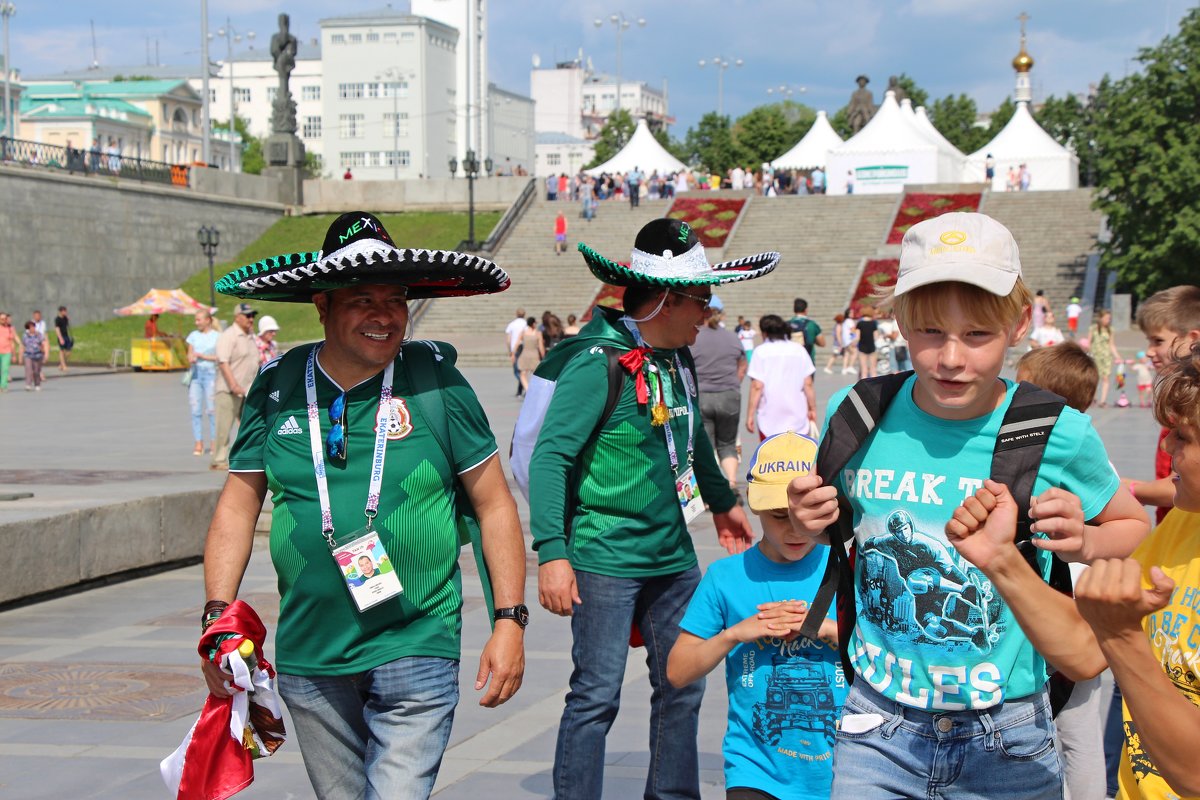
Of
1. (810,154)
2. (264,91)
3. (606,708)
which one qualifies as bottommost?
(606,708)

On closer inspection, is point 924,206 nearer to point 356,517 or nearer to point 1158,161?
point 1158,161

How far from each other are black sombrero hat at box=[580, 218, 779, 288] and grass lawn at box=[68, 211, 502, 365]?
115 feet

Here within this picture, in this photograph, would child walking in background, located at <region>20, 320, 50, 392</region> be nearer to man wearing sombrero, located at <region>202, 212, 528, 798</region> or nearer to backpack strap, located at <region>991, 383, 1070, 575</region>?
man wearing sombrero, located at <region>202, 212, 528, 798</region>

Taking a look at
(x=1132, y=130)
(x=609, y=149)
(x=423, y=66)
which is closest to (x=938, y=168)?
(x=1132, y=130)

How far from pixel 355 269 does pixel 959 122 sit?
10603 cm

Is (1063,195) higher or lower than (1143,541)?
higher

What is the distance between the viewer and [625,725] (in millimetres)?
6125

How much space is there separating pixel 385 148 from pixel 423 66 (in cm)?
863

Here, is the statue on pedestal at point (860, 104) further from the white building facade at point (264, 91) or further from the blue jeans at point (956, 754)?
the white building facade at point (264, 91)

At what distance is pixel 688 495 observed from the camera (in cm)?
482

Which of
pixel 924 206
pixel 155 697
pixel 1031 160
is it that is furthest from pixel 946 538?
pixel 1031 160

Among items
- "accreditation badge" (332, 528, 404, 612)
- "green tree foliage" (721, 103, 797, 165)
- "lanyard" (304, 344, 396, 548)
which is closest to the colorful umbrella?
"lanyard" (304, 344, 396, 548)

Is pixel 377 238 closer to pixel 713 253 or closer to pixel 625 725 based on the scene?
pixel 625 725

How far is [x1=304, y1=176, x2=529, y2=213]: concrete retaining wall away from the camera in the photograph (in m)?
60.2
